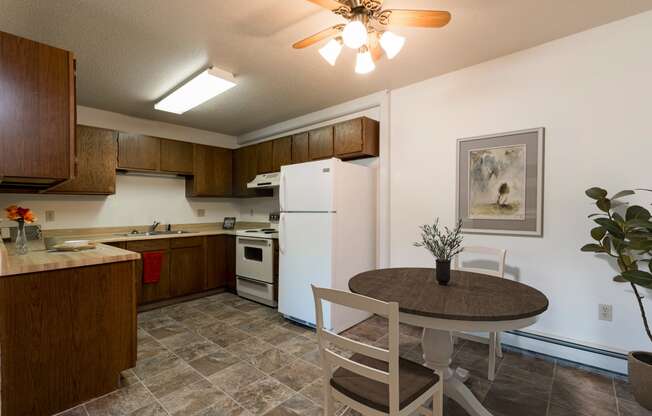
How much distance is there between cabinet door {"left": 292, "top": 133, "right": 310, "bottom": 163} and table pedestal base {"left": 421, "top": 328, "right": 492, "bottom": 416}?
8.13ft

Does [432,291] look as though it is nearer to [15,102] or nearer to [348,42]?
[348,42]

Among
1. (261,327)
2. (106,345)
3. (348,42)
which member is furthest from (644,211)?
(106,345)

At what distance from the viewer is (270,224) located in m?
4.49

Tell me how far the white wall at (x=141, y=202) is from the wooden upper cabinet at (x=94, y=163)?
0.95 feet

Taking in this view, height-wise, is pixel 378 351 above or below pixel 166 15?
below

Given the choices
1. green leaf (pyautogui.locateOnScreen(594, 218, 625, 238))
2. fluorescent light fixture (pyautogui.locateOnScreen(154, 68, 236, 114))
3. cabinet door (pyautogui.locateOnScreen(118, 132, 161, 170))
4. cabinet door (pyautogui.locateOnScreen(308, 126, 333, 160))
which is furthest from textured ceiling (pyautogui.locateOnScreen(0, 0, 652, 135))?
green leaf (pyautogui.locateOnScreen(594, 218, 625, 238))

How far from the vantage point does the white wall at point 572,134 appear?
1993mm

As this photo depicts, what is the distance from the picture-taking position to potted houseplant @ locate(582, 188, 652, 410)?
5.41 feet

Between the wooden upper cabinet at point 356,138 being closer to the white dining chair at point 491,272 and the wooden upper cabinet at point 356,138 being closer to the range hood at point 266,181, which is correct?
the range hood at point 266,181

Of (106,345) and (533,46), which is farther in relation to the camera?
(533,46)

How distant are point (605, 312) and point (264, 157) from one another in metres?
3.81

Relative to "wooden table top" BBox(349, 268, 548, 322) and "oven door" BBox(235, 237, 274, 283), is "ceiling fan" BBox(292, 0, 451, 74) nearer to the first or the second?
"wooden table top" BBox(349, 268, 548, 322)

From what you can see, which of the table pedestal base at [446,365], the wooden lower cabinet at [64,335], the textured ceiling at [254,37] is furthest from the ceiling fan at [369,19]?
the wooden lower cabinet at [64,335]

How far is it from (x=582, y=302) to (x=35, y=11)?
4194 millimetres
